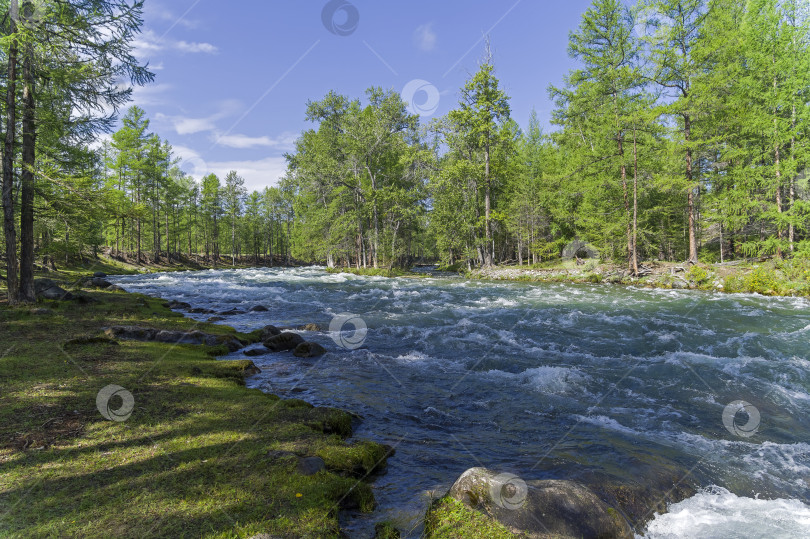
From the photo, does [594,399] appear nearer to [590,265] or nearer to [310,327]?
[310,327]

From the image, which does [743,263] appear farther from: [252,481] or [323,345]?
[252,481]

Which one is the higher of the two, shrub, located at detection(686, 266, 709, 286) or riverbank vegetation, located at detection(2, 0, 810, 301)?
riverbank vegetation, located at detection(2, 0, 810, 301)

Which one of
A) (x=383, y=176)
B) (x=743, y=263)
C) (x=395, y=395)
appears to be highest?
(x=383, y=176)

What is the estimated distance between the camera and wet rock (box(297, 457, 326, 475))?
4180 mm

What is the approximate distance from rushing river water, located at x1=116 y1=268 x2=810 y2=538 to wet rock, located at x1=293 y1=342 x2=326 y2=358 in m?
0.26

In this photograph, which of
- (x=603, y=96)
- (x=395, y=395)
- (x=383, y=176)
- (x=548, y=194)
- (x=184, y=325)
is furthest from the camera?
(x=383, y=176)

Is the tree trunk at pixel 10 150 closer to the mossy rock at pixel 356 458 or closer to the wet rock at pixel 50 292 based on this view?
the wet rock at pixel 50 292

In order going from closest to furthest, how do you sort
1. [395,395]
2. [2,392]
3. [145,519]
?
[145,519], [2,392], [395,395]

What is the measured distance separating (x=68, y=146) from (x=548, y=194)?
125ft

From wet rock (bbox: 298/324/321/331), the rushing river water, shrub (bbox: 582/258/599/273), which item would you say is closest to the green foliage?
the rushing river water

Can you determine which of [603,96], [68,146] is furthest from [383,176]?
[68,146]

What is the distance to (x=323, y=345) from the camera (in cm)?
1181

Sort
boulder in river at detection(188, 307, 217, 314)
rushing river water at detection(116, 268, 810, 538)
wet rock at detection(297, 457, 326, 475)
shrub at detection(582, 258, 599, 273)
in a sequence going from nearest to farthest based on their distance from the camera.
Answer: wet rock at detection(297, 457, 326, 475), rushing river water at detection(116, 268, 810, 538), boulder in river at detection(188, 307, 217, 314), shrub at detection(582, 258, 599, 273)

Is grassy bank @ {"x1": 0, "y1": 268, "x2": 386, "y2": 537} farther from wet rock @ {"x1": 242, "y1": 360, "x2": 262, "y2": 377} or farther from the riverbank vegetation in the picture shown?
the riverbank vegetation
